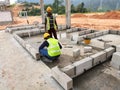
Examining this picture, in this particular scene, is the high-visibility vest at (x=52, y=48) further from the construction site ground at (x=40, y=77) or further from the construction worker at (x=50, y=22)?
the construction worker at (x=50, y=22)

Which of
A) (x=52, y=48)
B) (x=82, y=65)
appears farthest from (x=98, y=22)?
(x=82, y=65)

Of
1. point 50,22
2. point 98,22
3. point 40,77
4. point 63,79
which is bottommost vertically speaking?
point 40,77

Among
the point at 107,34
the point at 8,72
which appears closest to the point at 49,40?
the point at 8,72

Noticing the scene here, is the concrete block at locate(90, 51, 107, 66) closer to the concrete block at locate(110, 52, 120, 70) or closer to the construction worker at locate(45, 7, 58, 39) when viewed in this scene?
the concrete block at locate(110, 52, 120, 70)

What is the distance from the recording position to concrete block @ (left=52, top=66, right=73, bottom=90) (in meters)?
2.85

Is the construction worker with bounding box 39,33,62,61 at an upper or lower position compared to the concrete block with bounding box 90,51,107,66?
upper

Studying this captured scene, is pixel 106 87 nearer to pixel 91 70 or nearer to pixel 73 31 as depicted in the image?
pixel 91 70

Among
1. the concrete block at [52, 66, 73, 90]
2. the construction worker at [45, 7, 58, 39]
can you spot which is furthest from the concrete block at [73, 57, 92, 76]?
the construction worker at [45, 7, 58, 39]

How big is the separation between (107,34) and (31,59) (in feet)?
14.6

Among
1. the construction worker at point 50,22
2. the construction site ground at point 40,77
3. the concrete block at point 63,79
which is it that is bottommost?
the construction site ground at point 40,77

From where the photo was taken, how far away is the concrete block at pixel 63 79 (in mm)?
2850

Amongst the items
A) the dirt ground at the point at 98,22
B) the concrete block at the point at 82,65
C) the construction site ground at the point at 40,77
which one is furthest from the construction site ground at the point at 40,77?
the dirt ground at the point at 98,22

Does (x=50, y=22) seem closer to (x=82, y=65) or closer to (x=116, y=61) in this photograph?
(x=82, y=65)

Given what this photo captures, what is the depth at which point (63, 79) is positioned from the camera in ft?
9.64
